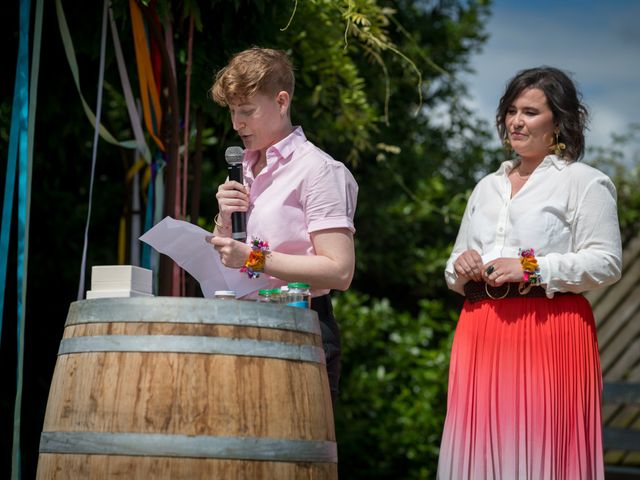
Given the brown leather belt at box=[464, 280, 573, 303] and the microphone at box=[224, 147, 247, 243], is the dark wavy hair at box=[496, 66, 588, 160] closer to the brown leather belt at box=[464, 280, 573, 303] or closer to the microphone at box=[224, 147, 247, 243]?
the brown leather belt at box=[464, 280, 573, 303]

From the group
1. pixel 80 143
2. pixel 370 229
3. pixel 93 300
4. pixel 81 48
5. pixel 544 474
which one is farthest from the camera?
pixel 370 229

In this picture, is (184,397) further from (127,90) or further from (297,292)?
(127,90)

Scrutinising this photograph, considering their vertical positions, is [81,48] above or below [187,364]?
above

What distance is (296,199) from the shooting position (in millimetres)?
2828

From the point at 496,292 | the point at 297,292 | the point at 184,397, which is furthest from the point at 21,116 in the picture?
the point at 496,292

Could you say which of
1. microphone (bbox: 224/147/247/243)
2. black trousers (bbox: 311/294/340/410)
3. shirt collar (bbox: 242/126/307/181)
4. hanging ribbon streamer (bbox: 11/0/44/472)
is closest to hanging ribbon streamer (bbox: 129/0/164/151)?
hanging ribbon streamer (bbox: 11/0/44/472)

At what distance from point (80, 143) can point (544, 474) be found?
304 centimetres

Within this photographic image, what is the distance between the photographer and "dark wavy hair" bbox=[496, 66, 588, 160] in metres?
3.30

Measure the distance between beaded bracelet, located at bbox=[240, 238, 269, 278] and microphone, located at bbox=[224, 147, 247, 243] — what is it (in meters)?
0.04

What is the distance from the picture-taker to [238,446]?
237cm

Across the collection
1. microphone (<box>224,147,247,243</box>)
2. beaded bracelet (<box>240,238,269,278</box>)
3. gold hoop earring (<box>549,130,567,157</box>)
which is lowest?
beaded bracelet (<box>240,238,269,278</box>)

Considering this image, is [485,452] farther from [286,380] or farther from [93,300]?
[93,300]

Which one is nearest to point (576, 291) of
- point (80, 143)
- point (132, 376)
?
point (132, 376)

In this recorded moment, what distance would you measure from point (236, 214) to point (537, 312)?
978 mm
